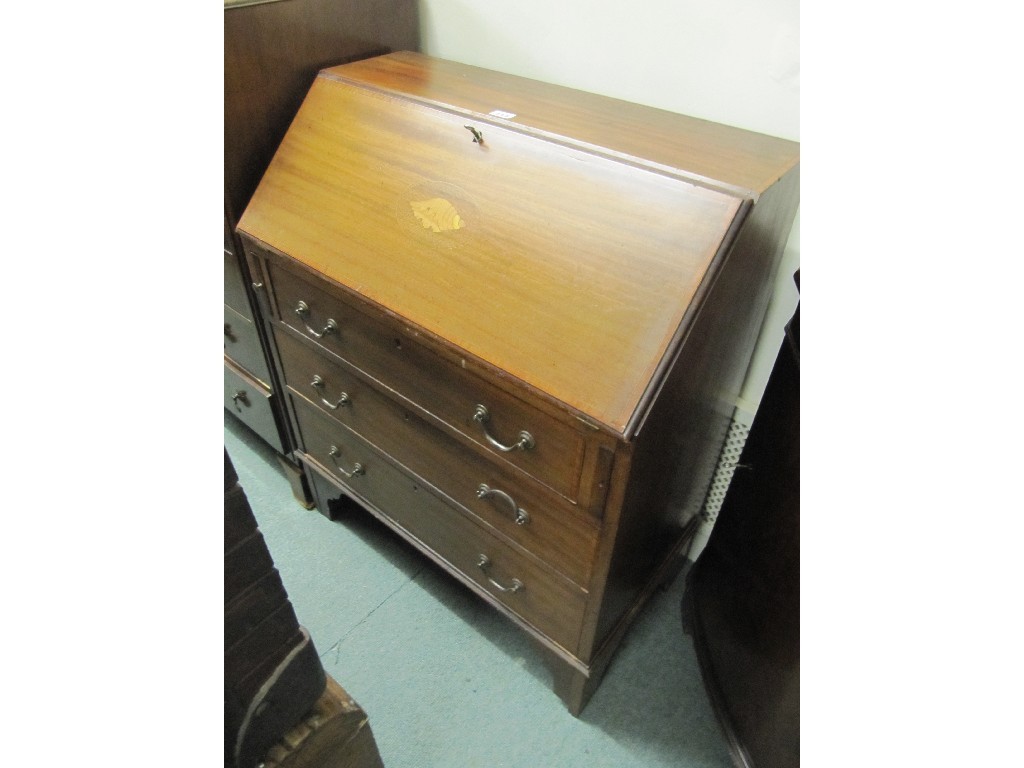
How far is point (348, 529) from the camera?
5.15 feet

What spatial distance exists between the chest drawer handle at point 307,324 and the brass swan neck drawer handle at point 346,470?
31 centimetres

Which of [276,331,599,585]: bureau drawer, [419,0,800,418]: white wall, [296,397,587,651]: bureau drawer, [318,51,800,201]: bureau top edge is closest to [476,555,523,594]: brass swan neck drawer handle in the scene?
[296,397,587,651]: bureau drawer

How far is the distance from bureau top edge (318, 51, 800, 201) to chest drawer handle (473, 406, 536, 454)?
1.29ft

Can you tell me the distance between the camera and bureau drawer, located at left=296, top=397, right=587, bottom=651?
105 cm

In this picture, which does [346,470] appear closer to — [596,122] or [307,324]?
[307,324]

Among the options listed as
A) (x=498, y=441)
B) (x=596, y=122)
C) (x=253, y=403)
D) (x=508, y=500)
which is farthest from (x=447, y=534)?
(x=596, y=122)

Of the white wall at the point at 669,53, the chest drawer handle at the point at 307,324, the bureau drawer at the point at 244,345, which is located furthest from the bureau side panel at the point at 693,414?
the bureau drawer at the point at 244,345

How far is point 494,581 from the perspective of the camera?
1.13 metres

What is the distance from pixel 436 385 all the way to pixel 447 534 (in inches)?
15.4

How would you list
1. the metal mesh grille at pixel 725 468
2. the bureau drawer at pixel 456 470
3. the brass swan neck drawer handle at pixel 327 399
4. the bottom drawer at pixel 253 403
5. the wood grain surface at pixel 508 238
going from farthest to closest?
1. the bottom drawer at pixel 253 403
2. the metal mesh grille at pixel 725 468
3. the brass swan neck drawer handle at pixel 327 399
4. the bureau drawer at pixel 456 470
5. the wood grain surface at pixel 508 238

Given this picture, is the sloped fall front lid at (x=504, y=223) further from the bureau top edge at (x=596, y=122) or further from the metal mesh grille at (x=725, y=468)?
the metal mesh grille at (x=725, y=468)

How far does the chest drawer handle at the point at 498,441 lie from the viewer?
0.83 metres
